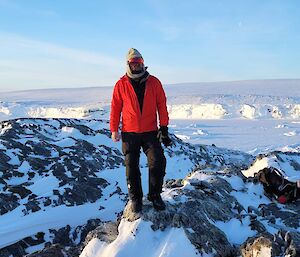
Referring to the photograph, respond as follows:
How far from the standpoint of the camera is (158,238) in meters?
6.19

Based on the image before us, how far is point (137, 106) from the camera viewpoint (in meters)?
6.38

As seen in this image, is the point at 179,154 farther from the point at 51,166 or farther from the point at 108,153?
the point at 51,166

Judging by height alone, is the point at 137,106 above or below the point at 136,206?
above

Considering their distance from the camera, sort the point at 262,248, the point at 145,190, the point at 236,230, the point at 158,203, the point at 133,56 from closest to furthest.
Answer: the point at 262,248
the point at 133,56
the point at 158,203
the point at 236,230
the point at 145,190

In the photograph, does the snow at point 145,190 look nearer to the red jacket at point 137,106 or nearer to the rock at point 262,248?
the rock at point 262,248

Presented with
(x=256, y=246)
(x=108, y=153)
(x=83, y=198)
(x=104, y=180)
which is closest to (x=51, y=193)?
(x=83, y=198)

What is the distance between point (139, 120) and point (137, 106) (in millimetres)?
222

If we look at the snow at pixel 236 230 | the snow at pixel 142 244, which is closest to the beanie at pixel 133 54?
the snow at pixel 142 244

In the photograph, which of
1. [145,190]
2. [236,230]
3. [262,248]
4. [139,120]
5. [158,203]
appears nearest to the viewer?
[262,248]

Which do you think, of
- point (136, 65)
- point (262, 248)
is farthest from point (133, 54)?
point (262, 248)

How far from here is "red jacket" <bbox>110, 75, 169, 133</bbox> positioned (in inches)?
251

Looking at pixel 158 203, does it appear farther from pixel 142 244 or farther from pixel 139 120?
pixel 139 120

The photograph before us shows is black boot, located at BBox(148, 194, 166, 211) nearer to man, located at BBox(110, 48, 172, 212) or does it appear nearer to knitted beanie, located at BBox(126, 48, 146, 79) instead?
man, located at BBox(110, 48, 172, 212)

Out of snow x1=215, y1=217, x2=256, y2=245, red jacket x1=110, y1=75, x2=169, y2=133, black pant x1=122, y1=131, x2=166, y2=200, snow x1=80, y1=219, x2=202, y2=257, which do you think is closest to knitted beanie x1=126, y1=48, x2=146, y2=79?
red jacket x1=110, y1=75, x2=169, y2=133
